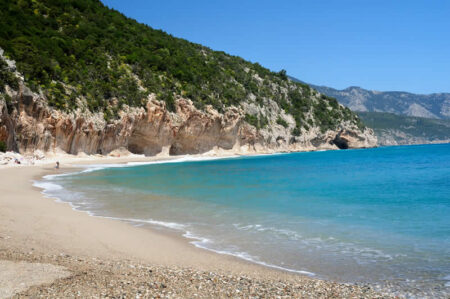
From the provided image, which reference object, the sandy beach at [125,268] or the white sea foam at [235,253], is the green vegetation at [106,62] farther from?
the white sea foam at [235,253]

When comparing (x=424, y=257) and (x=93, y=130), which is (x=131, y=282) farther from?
(x=93, y=130)

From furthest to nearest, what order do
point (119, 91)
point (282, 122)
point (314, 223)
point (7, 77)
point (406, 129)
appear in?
point (406, 129) → point (282, 122) → point (119, 91) → point (7, 77) → point (314, 223)

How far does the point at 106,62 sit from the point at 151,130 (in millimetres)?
10746

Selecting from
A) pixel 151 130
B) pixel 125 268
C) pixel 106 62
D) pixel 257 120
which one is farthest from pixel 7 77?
pixel 257 120

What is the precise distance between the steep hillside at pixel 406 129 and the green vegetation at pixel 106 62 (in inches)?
4490

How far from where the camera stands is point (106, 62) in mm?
48219

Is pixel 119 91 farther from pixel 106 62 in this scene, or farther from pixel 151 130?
pixel 151 130

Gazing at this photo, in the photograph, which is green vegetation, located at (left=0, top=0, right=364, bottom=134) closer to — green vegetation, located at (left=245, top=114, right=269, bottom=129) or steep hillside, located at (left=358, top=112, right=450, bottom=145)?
green vegetation, located at (left=245, top=114, right=269, bottom=129)

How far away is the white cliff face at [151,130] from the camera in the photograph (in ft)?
105

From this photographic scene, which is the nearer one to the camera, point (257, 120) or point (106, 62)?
point (106, 62)

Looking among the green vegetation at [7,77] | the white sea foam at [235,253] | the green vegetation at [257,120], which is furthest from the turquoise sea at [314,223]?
the green vegetation at [257,120]

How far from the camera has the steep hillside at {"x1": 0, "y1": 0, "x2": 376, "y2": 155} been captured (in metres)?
34.6

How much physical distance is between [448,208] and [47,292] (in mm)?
11833

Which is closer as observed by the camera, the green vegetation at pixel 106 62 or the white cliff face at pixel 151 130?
the white cliff face at pixel 151 130
